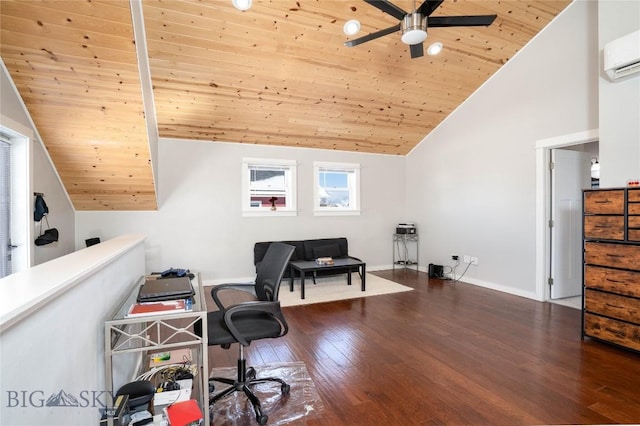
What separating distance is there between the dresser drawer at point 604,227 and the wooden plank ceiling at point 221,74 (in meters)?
2.63

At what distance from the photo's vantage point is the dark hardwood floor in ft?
6.30

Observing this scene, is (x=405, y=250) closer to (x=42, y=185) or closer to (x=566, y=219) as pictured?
(x=566, y=219)

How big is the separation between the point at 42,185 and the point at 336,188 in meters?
4.37

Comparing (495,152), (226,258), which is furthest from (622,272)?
(226,258)

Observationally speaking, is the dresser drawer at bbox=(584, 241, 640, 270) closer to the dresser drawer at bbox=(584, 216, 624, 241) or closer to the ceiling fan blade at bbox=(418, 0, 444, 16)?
the dresser drawer at bbox=(584, 216, 624, 241)

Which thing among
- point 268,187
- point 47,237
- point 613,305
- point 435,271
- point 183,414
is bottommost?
point 435,271

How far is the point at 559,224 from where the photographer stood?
417 centimetres

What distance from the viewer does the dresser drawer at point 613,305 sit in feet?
8.45

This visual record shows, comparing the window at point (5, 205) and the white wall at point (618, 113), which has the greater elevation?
the white wall at point (618, 113)

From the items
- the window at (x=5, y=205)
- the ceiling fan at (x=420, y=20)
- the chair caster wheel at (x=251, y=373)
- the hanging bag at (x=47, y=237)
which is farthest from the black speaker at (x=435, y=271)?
the window at (x=5, y=205)

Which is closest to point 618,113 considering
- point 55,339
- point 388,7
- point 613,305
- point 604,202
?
point 604,202

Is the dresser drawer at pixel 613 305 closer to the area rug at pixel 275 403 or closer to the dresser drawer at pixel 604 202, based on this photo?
the dresser drawer at pixel 604 202

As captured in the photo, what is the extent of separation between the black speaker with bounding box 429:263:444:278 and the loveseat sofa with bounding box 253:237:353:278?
1.53 metres

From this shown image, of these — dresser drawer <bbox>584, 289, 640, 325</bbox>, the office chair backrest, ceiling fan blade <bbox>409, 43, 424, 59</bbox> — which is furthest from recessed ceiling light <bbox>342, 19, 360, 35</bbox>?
dresser drawer <bbox>584, 289, 640, 325</bbox>
